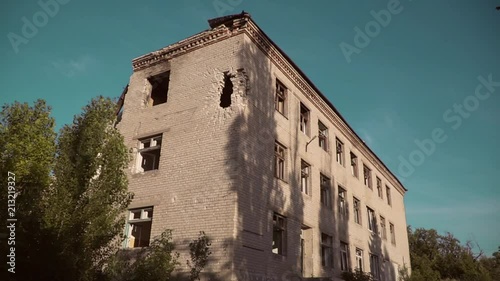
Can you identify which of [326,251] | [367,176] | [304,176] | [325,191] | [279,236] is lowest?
[326,251]

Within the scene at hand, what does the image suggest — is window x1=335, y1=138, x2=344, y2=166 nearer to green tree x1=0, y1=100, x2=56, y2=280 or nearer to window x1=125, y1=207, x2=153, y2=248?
window x1=125, y1=207, x2=153, y2=248

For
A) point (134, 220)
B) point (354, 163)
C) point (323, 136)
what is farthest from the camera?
point (354, 163)

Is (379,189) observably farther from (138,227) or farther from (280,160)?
(138,227)

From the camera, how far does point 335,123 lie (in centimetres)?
2066

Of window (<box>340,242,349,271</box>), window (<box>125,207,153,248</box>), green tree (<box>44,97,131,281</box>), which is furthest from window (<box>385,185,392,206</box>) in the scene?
green tree (<box>44,97,131,281</box>)

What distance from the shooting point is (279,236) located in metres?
13.8

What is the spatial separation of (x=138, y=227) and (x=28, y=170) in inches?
179

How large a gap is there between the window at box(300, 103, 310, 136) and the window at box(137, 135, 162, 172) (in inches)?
277

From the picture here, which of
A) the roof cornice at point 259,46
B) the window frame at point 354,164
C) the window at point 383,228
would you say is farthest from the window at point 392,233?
the roof cornice at point 259,46

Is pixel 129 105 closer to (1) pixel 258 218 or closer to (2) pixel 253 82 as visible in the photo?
(2) pixel 253 82

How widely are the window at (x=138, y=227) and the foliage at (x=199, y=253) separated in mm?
2981

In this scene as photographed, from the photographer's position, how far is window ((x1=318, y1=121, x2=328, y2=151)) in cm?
1900

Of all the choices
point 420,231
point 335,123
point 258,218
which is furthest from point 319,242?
point 420,231

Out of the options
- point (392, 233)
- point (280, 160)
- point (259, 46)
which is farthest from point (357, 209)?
point (259, 46)
